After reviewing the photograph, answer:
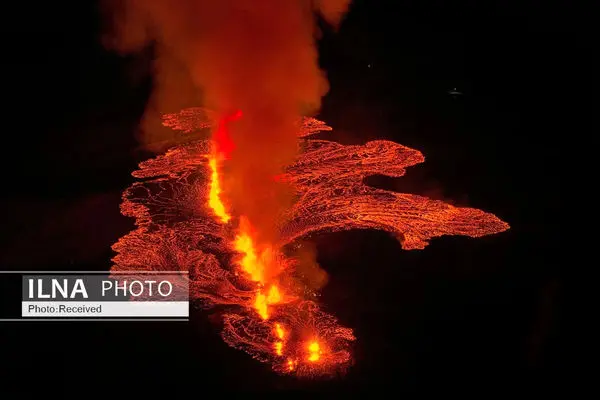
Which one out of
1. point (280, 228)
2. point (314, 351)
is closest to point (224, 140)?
point (280, 228)

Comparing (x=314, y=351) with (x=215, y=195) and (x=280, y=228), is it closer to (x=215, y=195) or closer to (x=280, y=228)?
(x=280, y=228)

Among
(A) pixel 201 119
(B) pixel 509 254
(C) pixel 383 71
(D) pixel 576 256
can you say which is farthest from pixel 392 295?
(C) pixel 383 71

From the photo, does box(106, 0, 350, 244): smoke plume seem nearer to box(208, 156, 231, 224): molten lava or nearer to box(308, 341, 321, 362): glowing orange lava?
box(208, 156, 231, 224): molten lava

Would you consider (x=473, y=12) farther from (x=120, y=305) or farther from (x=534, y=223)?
(x=120, y=305)

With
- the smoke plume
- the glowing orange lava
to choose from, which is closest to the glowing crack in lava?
the glowing orange lava

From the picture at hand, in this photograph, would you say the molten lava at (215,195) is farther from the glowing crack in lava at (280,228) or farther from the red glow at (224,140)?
the red glow at (224,140)

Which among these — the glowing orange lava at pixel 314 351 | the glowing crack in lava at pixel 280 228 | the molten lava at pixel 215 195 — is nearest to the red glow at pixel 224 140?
the glowing crack in lava at pixel 280 228

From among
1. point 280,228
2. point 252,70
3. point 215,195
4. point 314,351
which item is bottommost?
point 314,351
